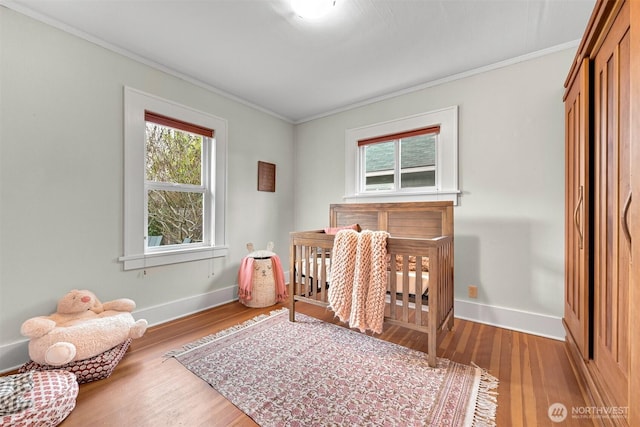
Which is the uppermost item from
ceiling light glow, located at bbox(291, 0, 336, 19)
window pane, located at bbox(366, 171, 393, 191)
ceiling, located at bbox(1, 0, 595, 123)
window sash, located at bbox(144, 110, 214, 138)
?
ceiling, located at bbox(1, 0, 595, 123)

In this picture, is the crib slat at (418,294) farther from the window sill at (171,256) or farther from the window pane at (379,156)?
the window sill at (171,256)

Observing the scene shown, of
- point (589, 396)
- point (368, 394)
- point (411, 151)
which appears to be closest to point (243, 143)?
point (411, 151)

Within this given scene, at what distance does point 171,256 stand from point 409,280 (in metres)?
2.13

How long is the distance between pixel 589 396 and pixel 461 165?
5.97 ft

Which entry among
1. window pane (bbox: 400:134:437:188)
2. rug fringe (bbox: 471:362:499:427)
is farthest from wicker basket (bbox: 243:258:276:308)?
rug fringe (bbox: 471:362:499:427)

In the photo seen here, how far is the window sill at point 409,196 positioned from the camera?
2.56 meters

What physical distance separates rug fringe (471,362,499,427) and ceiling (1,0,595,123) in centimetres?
231

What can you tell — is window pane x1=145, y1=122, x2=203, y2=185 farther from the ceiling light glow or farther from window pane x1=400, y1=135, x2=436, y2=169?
window pane x1=400, y1=135, x2=436, y2=169

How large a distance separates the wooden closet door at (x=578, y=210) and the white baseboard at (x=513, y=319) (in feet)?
1.00

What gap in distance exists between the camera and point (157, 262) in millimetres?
2387

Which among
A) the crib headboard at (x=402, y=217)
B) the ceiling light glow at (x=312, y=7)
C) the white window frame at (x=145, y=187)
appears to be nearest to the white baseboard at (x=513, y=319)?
the crib headboard at (x=402, y=217)

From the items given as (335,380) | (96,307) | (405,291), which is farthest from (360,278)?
(96,307)

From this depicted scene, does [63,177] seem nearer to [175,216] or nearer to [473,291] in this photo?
[175,216]

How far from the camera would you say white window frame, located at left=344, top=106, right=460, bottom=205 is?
8.38ft
